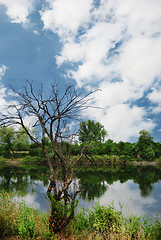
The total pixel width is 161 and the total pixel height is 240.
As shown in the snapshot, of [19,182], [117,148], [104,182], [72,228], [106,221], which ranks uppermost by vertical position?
[117,148]

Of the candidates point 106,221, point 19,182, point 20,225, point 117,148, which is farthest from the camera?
point 117,148

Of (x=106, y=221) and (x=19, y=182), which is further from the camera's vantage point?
(x=19, y=182)

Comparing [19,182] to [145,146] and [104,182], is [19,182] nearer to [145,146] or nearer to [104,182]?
[104,182]

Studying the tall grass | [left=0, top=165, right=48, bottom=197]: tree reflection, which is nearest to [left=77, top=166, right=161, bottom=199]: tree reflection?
[left=0, top=165, right=48, bottom=197]: tree reflection

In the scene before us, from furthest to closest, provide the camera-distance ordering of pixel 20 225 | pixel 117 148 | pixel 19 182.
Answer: pixel 117 148
pixel 19 182
pixel 20 225

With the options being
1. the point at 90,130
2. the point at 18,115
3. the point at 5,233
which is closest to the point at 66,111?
the point at 18,115

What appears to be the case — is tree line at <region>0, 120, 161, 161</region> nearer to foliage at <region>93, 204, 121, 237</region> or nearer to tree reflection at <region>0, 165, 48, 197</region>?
tree reflection at <region>0, 165, 48, 197</region>

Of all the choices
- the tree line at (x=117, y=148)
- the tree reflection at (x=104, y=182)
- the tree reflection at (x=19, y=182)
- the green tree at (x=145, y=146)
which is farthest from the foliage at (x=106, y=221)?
the green tree at (x=145, y=146)

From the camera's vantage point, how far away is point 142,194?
1145 cm

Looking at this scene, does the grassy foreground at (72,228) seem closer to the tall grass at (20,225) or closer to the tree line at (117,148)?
the tall grass at (20,225)

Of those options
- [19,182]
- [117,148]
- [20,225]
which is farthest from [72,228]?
[117,148]

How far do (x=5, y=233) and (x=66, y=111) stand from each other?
3.20 meters

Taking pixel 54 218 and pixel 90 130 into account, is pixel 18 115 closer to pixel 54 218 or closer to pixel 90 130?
pixel 54 218

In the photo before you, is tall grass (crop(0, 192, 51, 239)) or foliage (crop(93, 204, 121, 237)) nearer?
tall grass (crop(0, 192, 51, 239))
